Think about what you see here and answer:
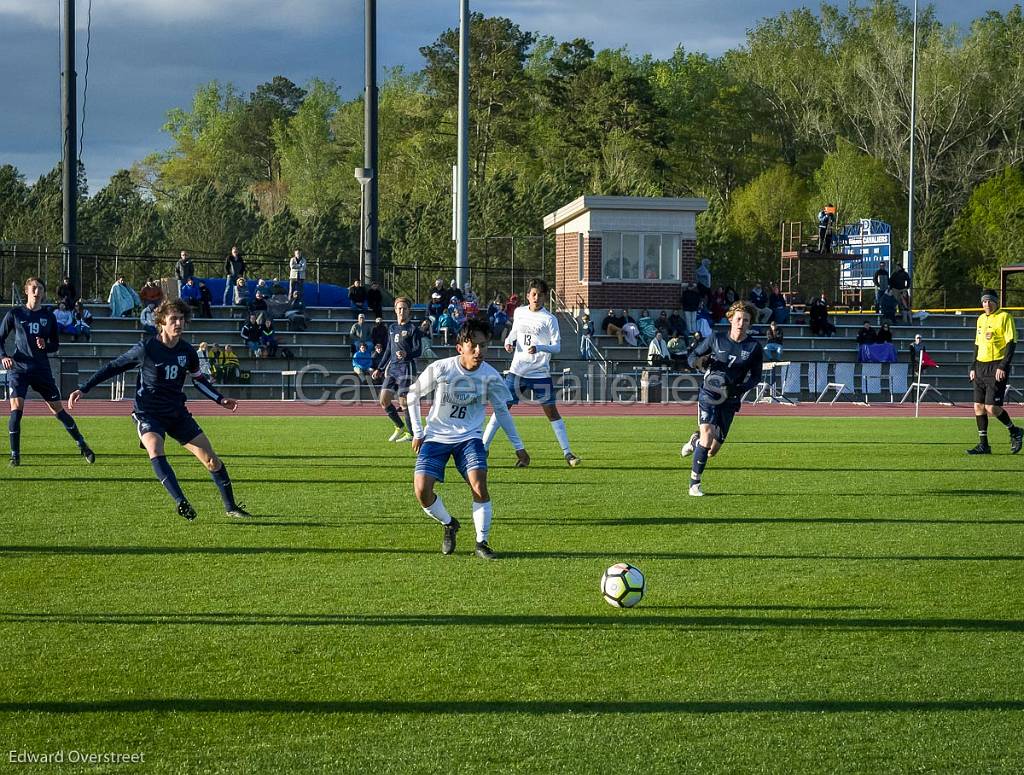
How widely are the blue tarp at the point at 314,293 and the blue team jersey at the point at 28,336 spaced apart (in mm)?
19222

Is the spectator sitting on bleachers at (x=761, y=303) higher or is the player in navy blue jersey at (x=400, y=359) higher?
the spectator sitting on bleachers at (x=761, y=303)

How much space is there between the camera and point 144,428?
384 inches

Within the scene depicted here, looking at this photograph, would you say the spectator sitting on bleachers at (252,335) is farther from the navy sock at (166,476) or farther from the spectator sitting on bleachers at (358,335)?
the navy sock at (166,476)

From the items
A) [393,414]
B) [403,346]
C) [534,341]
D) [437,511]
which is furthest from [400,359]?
[437,511]

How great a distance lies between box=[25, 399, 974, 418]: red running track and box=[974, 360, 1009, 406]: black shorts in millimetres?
9496

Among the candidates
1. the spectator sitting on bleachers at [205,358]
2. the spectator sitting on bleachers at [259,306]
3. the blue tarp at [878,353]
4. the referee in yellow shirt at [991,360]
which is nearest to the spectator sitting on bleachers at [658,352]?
the blue tarp at [878,353]

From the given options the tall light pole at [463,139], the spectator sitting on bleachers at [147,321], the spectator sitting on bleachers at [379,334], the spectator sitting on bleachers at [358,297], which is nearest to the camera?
the spectator sitting on bleachers at [379,334]

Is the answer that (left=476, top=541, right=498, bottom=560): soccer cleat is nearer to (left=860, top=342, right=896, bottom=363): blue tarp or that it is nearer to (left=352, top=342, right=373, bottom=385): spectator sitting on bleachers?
(left=352, top=342, right=373, bottom=385): spectator sitting on bleachers

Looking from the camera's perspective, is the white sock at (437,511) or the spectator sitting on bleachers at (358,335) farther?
the spectator sitting on bleachers at (358,335)

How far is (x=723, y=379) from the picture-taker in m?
11.4

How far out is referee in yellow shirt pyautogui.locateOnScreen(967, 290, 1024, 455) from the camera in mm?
15227

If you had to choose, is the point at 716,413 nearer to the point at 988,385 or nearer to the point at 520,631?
the point at 520,631

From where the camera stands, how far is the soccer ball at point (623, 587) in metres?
A: 6.61

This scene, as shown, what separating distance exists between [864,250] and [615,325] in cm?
→ 2411
